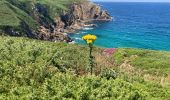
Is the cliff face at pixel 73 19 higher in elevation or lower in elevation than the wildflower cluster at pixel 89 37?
lower

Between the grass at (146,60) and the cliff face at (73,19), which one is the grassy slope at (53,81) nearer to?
the grass at (146,60)

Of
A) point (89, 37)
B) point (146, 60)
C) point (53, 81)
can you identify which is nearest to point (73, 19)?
point (146, 60)

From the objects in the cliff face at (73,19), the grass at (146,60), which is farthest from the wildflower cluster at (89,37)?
the cliff face at (73,19)

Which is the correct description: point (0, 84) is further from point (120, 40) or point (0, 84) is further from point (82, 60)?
point (120, 40)

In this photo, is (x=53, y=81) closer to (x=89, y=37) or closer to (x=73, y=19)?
(x=89, y=37)

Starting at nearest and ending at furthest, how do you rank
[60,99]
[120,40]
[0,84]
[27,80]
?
[60,99] < [0,84] < [27,80] < [120,40]

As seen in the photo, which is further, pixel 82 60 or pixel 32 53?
pixel 82 60

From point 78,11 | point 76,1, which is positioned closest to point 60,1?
point 76,1

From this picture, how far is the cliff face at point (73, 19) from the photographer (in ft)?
370

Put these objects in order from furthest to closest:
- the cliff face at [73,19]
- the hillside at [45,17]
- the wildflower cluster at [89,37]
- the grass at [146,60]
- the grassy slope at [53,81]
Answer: the cliff face at [73,19] < the hillside at [45,17] < the grass at [146,60] < the wildflower cluster at [89,37] < the grassy slope at [53,81]

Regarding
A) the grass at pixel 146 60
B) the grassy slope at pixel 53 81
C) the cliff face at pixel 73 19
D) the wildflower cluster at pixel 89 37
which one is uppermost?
the wildflower cluster at pixel 89 37

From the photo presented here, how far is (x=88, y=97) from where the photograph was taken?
57.0 feet

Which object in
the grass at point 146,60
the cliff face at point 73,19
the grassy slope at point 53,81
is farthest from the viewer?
the cliff face at point 73,19

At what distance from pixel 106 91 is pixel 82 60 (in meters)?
14.5
